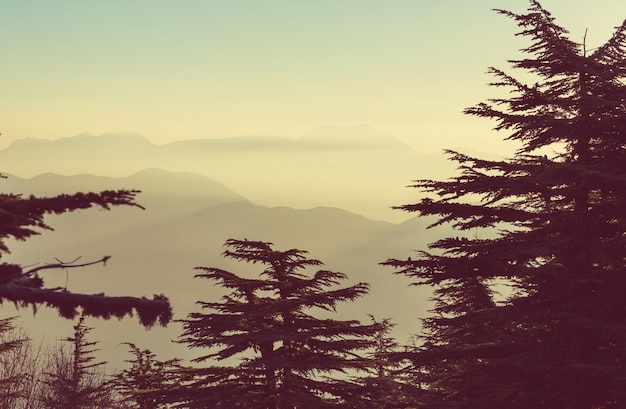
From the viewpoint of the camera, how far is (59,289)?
19.9 ft

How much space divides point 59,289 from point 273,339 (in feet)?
39.9

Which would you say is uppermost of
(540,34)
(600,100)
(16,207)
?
(540,34)

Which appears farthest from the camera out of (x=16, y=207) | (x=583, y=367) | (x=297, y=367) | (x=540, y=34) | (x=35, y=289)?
(x=297, y=367)

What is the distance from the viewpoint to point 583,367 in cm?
1219

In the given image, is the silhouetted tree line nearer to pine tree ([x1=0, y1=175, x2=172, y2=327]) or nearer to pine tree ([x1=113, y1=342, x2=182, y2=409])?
pine tree ([x1=113, y1=342, x2=182, y2=409])

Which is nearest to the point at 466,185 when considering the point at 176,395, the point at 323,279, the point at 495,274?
the point at 495,274

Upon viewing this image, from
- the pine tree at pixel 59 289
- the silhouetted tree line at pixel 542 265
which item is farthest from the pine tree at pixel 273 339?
the pine tree at pixel 59 289

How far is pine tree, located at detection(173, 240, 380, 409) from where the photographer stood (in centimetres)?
1792

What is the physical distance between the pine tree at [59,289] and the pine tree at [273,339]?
11287 millimetres

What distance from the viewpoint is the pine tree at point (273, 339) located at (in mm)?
17922

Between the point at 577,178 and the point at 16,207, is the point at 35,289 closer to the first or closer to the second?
the point at 16,207

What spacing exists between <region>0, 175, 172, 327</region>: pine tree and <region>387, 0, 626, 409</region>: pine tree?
29.5ft

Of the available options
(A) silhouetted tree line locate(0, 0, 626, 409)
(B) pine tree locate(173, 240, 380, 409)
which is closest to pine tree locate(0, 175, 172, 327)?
(A) silhouetted tree line locate(0, 0, 626, 409)

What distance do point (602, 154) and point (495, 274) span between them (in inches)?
132
